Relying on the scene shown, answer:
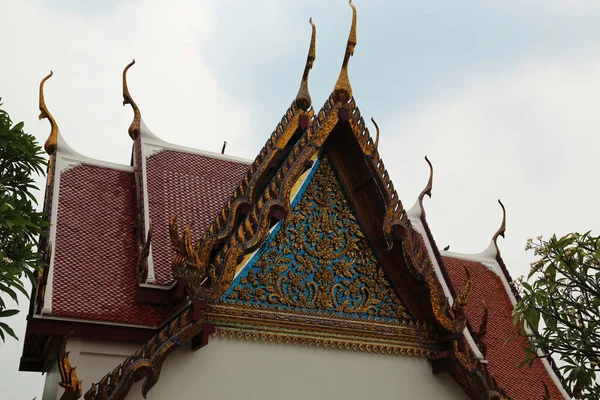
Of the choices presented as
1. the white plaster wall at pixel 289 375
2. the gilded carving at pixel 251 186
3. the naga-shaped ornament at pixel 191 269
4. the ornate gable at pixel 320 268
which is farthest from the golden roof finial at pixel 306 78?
the white plaster wall at pixel 289 375

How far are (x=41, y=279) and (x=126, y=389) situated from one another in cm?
157

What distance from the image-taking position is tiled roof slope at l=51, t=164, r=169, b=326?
18.4ft

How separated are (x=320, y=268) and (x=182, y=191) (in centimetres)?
235

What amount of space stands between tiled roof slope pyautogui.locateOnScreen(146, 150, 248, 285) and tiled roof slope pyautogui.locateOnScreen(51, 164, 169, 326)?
0.85 feet

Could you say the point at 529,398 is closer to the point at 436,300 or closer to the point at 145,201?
the point at 436,300

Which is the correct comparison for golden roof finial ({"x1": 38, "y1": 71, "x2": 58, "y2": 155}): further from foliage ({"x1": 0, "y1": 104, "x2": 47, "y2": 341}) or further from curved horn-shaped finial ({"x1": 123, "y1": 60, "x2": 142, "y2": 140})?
foliage ({"x1": 0, "y1": 104, "x2": 47, "y2": 341})

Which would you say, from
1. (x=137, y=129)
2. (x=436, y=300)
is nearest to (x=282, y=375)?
(x=436, y=300)

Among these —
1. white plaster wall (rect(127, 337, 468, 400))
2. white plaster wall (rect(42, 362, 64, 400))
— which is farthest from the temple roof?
white plaster wall (rect(42, 362, 64, 400))

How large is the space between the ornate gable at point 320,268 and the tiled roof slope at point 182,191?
3.41ft

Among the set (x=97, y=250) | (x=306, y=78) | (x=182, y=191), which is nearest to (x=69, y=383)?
(x=97, y=250)

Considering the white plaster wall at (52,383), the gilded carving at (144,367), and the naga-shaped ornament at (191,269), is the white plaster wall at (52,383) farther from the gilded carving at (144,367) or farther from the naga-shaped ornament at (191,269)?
the naga-shaped ornament at (191,269)

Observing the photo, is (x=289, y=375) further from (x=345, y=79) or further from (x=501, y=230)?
(x=501, y=230)

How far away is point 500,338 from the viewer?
26.0 feet

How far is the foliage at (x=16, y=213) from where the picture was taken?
444cm
